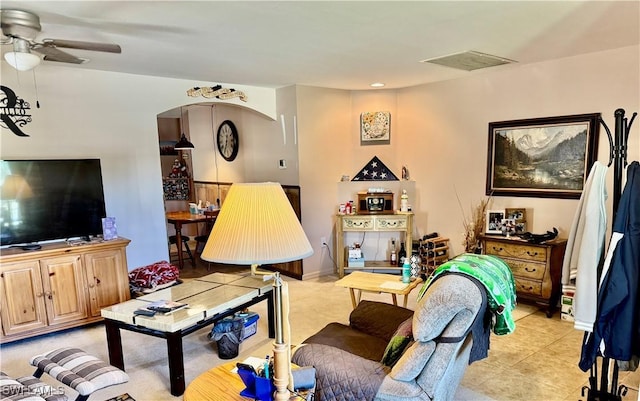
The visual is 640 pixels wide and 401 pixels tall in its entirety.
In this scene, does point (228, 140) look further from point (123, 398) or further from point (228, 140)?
point (123, 398)

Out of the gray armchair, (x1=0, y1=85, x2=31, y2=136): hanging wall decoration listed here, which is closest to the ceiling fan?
(x1=0, y1=85, x2=31, y2=136): hanging wall decoration

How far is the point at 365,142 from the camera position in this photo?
5.43m

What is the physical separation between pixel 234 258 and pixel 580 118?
384 centimetres

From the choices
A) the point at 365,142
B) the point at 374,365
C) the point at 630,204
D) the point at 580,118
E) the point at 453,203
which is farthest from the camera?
the point at 365,142

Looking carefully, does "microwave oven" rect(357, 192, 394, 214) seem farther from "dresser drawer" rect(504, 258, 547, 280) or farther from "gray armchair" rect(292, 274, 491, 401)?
"gray armchair" rect(292, 274, 491, 401)

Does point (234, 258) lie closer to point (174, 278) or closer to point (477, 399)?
point (477, 399)

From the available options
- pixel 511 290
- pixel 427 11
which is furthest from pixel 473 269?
pixel 427 11

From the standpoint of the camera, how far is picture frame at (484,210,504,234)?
4.24 m

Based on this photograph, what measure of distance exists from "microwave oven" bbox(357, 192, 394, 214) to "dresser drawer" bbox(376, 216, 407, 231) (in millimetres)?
192

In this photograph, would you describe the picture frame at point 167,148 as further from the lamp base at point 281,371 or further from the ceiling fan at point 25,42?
the lamp base at point 281,371

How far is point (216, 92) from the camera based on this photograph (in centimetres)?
474

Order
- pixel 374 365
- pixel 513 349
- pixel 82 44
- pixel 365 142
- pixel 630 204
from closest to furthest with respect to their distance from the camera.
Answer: pixel 630 204 → pixel 374 365 → pixel 82 44 → pixel 513 349 → pixel 365 142

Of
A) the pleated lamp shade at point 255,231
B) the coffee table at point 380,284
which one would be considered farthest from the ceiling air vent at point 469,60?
the pleated lamp shade at point 255,231

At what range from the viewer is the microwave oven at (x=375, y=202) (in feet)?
17.0
